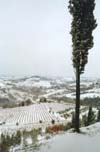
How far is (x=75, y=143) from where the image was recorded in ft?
50.3

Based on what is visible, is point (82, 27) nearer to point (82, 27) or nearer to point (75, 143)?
point (82, 27)

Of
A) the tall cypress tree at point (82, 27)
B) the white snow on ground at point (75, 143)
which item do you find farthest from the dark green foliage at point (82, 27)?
the white snow on ground at point (75, 143)

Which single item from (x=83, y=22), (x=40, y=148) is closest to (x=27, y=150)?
(x=40, y=148)

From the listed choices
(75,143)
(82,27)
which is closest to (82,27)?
(82,27)

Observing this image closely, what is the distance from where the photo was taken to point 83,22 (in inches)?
805

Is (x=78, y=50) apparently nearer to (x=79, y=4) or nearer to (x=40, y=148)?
(x=79, y=4)

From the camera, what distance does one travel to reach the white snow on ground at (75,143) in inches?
554

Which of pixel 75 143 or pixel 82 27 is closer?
pixel 75 143

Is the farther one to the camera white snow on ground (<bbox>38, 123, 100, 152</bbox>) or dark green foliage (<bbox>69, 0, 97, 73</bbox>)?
dark green foliage (<bbox>69, 0, 97, 73</bbox>)

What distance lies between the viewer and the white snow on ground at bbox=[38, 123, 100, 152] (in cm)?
1408

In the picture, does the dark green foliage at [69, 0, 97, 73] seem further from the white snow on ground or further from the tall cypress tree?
the white snow on ground

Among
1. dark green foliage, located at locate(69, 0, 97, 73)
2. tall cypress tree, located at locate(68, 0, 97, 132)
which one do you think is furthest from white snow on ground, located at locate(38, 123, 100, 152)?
dark green foliage, located at locate(69, 0, 97, 73)

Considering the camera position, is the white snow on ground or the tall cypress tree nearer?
the white snow on ground

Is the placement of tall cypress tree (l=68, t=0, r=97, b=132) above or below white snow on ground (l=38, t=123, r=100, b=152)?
above
